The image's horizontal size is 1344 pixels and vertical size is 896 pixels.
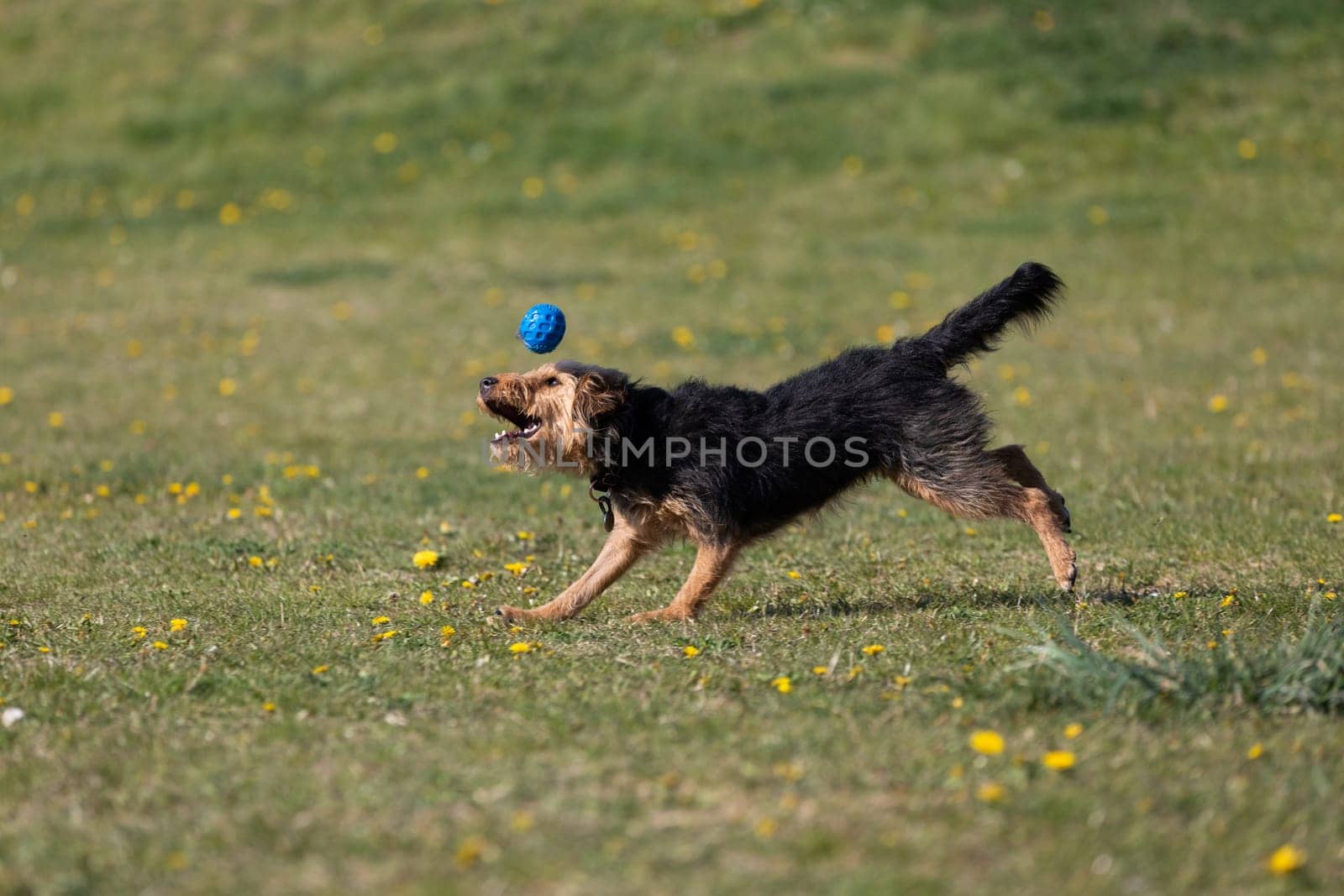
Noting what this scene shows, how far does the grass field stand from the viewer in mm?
3746

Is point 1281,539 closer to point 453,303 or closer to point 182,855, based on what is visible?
point 182,855

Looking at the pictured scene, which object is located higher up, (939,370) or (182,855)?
(939,370)

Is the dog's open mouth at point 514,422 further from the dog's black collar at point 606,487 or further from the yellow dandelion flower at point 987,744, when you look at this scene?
the yellow dandelion flower at point 987,744

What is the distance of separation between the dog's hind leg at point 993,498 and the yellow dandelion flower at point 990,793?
255 centimetres

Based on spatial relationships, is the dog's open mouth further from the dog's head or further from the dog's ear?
the dog's ear

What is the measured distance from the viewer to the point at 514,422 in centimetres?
635

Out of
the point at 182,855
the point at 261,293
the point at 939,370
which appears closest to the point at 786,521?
the point at 939,370

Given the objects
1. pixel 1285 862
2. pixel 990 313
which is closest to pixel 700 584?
pixel 990 313

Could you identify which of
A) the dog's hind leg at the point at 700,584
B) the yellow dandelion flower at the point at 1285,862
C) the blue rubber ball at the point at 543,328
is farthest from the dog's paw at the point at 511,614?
the yellow dandelion flower at the point at 1285,862

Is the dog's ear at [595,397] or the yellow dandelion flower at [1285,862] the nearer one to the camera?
the yellow dandelion flower at [1285,862]

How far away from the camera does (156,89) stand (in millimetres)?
19359

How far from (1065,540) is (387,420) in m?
5.99

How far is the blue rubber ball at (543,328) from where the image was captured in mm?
6355

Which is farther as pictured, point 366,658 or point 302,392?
point 302,392
